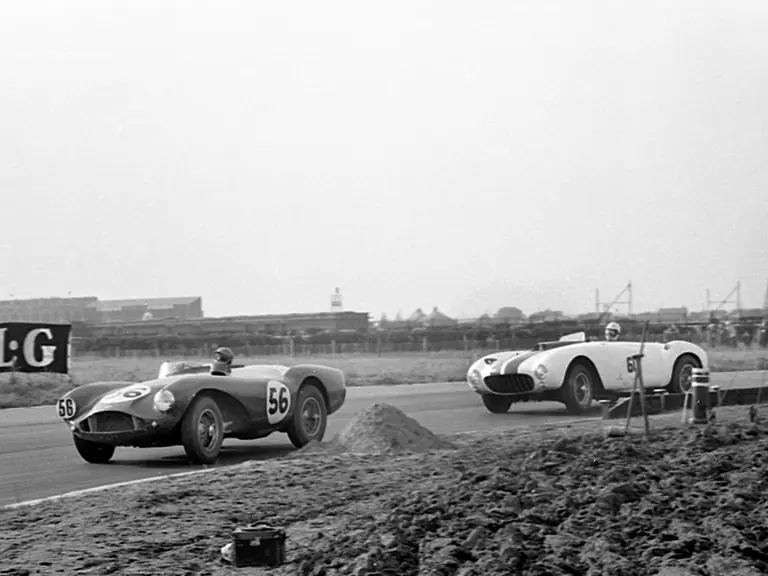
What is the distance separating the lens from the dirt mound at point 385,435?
34.2 ft

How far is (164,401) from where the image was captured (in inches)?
407

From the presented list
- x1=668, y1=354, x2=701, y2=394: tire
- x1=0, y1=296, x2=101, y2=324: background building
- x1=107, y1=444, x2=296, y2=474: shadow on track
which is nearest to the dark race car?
x1=107, y1=444, x2=296, y2=474: shadow on track

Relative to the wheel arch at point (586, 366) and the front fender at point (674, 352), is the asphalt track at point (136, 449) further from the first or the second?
the front fender at point (674, 352)

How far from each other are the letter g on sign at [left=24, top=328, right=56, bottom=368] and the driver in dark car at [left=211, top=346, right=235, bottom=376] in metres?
10.5

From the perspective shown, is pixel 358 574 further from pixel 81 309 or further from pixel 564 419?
pixel 81 309

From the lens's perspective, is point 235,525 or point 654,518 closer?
point 654,518

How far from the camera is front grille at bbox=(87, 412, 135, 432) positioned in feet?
34.4

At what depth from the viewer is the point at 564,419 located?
48.3 ft

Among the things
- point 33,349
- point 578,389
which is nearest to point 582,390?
point 578,389

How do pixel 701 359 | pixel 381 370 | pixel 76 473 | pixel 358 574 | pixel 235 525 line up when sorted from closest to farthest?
pixel 358 574, pixel 235 525, pixel 76 473, pixel 701 359, pixel 381 370

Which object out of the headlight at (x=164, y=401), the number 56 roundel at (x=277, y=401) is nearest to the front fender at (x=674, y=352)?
the number 56 roundel at (x=277, y=401)

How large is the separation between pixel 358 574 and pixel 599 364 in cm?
1172

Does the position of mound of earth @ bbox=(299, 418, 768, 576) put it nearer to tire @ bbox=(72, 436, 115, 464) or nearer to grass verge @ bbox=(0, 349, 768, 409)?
tire @ bbox=(72, 436, 115, 464)

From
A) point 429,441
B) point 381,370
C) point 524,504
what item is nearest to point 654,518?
point 524,504
